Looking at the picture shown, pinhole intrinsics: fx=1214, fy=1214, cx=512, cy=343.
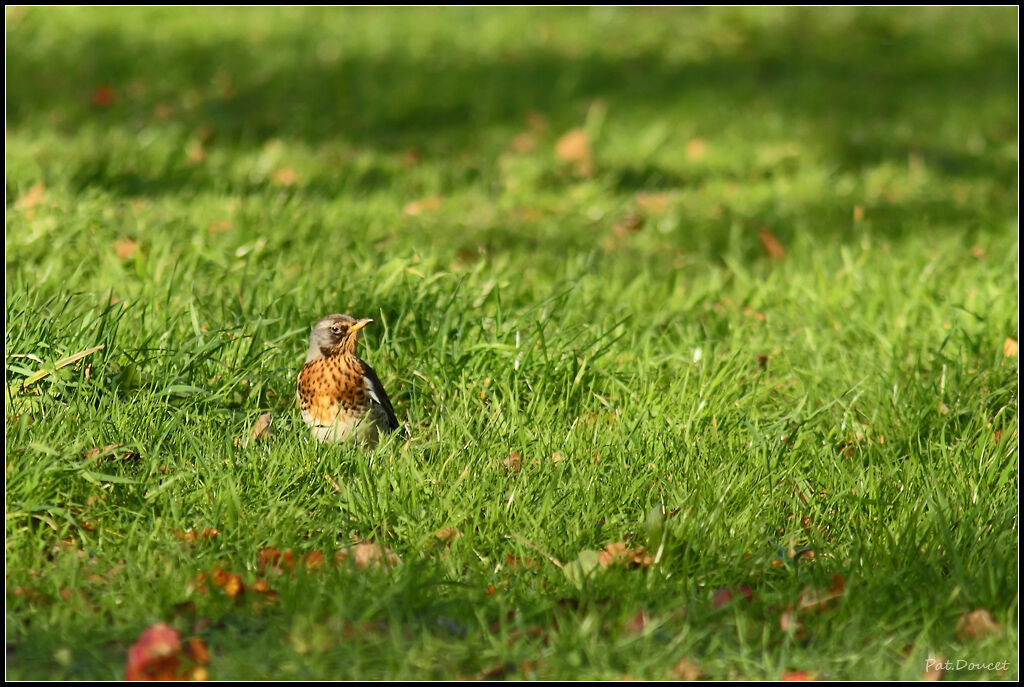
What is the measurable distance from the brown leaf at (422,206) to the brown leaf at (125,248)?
6.45ft

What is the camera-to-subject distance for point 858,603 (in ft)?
11.5

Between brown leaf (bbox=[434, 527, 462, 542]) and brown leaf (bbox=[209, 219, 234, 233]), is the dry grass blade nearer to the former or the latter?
brown leaf (bbox=[434, 527, 462, 542])

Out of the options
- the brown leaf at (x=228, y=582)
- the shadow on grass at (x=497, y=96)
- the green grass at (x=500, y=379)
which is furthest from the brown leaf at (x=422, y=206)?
the brown leaf at (x=228, y=582)

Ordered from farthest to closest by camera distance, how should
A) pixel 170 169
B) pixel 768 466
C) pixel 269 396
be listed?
pixel 170 169 < pixel 269 396 < pixel 768 466

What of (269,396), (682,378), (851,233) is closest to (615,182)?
(851,233)

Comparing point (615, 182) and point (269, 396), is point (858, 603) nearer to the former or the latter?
point (269, 396)

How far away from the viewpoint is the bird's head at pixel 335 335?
451 cm

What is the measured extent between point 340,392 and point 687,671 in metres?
1.67

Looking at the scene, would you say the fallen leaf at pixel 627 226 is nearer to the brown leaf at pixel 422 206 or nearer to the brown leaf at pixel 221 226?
the brown leaf at pixel 422 206

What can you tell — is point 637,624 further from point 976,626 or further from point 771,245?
point 771,245

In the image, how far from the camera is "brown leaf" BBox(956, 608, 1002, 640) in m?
3.45

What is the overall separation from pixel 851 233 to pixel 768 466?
3921mm

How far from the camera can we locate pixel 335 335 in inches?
178

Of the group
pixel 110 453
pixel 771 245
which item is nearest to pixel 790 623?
pixel 110 453
